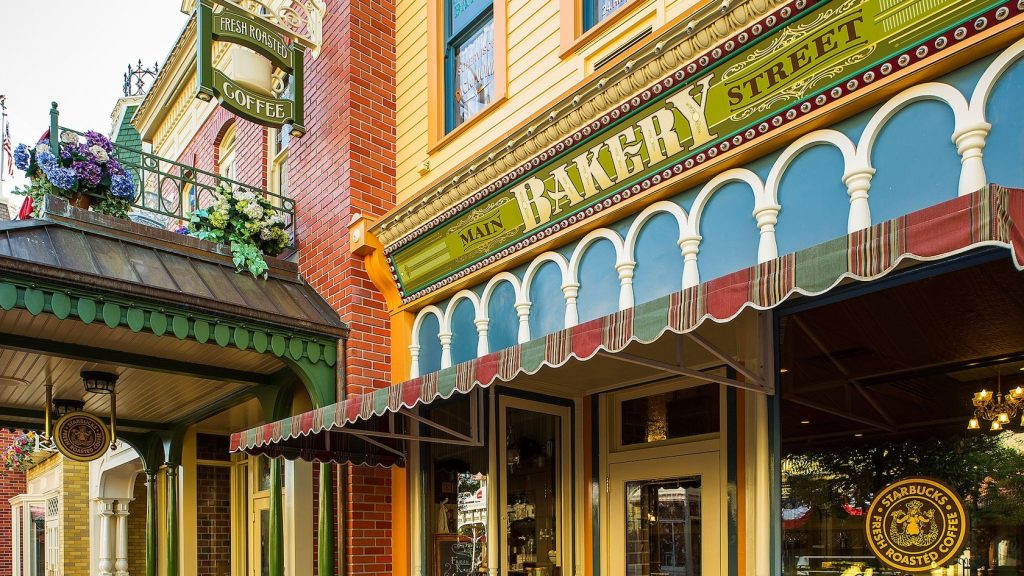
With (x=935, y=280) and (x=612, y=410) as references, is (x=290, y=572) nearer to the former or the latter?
(x=612, y=410)

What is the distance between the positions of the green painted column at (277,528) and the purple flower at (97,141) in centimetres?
340

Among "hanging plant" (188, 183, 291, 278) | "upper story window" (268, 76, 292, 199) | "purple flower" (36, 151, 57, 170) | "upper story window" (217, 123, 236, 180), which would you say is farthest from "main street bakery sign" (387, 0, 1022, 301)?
"upper story window" (217, 123, 236, 180)

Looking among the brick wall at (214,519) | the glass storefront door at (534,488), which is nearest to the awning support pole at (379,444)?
the glass storefront door at (534,488)

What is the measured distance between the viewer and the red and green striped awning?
2703mm

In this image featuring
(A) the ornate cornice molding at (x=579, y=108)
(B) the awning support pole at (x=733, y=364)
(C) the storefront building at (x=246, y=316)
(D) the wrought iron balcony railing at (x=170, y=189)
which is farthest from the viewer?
(D) the wrought iron balcony railing at (x=170, y=189)

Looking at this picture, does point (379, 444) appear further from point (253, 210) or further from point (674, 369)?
point (674, 369)

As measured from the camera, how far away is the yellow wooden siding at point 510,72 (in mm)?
5984

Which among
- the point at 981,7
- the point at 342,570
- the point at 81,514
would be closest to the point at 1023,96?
the point at 981,7

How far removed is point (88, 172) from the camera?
24.0ft

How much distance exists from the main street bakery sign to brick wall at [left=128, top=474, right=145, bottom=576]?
11.6 m

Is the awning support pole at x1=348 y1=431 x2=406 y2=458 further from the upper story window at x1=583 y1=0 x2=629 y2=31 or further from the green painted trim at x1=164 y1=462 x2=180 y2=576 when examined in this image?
the green painted trim at x1=164 y1=462 x2=180 y2=576

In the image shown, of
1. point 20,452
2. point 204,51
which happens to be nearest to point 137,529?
point 20,452

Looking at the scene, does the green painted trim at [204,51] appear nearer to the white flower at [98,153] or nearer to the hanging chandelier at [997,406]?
the white flower at [98,153]

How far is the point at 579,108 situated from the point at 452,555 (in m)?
4.19
